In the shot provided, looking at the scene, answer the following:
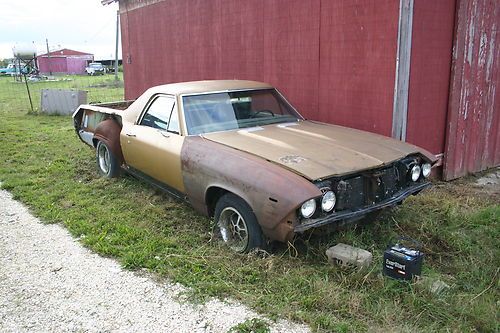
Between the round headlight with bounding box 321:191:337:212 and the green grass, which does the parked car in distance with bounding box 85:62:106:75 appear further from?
the round headlight with bounding box 321:191:337:212

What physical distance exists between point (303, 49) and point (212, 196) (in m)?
3.30

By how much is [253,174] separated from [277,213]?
0.42 meters

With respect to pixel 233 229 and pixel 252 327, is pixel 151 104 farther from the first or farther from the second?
pixel 252 327

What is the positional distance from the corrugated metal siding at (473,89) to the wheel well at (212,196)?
3.46 meters

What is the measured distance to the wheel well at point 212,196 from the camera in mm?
4195

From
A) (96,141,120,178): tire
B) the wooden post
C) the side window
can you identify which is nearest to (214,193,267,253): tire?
the side window

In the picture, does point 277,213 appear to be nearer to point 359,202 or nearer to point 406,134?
point 359,202

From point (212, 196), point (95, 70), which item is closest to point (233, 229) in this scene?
point (212, 196)

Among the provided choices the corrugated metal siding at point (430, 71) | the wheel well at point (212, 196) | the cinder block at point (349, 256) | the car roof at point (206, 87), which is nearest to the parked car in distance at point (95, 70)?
the car roof at point (206, 87)

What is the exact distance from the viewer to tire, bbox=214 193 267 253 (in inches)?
149

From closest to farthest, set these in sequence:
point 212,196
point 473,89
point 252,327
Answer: point 252,327 < point 212,196 < point 473,89

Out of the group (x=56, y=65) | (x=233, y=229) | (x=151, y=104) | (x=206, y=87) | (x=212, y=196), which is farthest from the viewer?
(x=56, y=65)

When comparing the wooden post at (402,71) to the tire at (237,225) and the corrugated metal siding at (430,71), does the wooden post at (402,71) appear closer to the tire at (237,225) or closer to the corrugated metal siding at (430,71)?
the corrugated metal siding at (430,71)

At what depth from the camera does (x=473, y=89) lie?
6.22 meters
